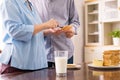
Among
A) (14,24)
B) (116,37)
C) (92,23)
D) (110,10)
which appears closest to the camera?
(14,24)

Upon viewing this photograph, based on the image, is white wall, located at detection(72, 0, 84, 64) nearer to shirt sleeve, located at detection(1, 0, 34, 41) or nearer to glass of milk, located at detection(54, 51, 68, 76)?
shirt sleeve, located at detection(1, 0, 34, 41)

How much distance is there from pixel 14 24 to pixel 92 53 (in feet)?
11.1

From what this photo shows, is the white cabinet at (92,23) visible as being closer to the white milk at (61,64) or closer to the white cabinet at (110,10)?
the white cabinet at (110,10)

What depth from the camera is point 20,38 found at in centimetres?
133

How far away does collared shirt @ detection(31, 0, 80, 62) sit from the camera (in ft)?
5.80

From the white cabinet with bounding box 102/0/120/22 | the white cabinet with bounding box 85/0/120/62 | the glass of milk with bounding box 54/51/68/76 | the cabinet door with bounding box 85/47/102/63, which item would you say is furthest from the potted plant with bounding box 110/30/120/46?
the glass of milk with bounding box 54/51/68/76

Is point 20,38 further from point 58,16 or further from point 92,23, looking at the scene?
point 92,23

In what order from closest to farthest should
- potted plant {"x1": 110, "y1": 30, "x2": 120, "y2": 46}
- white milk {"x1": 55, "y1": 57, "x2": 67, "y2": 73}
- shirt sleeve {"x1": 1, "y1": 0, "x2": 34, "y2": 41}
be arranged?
white milk {"x1": 55, "y1": 57, "x2": 67, "y2": 73} < shirt sleeve {"x1": 1, "y1": 0, "x2": 34, "y2": 41} < potted plant {"x1": 110, "y1": 30, "x2": 120, "y2": 46}

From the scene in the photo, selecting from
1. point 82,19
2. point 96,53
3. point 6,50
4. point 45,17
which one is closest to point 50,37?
point 45,17

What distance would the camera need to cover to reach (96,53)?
4469mm

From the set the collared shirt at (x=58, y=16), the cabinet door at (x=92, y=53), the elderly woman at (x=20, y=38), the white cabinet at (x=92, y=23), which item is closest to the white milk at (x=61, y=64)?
→ the elderly woman at (x=20, y=38)

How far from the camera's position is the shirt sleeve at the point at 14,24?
1.30 meters

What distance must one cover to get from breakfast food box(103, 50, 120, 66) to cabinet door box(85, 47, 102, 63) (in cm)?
291

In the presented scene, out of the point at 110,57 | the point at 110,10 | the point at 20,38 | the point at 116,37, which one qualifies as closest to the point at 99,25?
the point at 110,10
